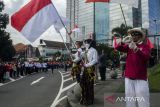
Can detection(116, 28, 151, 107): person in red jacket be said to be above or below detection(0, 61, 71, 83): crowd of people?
above

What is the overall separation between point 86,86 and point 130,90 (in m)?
4.58

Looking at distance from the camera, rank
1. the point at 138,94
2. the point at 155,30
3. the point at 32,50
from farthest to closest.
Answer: the point at 32,50 < the point at 155,30 < the point at 138,94

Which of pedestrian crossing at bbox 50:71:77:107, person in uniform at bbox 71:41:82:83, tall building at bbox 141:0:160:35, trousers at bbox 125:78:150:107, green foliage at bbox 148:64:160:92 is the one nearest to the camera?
trousers at bbox 125:78:150:107

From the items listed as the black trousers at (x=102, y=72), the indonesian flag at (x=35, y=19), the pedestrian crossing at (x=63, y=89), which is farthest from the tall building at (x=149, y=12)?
the indonesian flag at (x=35, y=19)

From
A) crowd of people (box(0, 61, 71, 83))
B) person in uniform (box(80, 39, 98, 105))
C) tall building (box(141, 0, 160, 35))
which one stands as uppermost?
tall building (box(141, 0, 160, 35))

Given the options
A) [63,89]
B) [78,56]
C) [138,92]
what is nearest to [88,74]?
[78,56]

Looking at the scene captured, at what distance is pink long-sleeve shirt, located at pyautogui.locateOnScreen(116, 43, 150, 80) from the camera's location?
6.52m

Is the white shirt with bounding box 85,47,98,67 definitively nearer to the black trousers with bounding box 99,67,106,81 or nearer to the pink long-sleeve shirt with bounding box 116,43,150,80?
the pink long-sleeve shirt with bounding box 116,43,150,80

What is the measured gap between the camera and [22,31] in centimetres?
1113

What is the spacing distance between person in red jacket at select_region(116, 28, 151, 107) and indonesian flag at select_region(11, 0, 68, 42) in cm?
484

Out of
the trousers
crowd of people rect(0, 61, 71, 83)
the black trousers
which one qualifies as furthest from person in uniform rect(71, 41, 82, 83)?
crowd of people rect(0, 61, 71, 83)

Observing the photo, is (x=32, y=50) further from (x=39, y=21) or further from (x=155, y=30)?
(x=39, y=21)

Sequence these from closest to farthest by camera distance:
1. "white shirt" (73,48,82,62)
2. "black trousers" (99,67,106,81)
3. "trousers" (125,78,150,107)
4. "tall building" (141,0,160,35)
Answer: "trousers" (125,78,150,107), "white shirt" (73,48,82,62), "black trousers" (99,67,106,81), "tall building" (141,0,160,35)

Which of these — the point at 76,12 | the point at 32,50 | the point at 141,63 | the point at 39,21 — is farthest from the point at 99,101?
the point at 32,50
